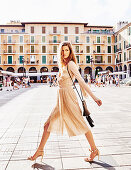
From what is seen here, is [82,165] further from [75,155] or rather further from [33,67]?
[33,67]

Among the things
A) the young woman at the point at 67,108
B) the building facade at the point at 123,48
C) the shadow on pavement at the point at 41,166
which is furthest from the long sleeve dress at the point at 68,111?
the building facade at the point at 123,48

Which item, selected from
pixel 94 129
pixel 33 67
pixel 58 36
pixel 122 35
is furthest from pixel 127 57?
pixel 94 129

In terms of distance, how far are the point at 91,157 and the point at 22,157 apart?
101 cm

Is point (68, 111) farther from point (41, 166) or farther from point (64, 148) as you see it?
point (64, 148)

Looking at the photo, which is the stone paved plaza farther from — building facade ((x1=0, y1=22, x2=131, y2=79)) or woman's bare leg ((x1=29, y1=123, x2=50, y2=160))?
building facade ((x1=0, y1=22, x2=131, y2=79))

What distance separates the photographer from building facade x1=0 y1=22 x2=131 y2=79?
48531 mm

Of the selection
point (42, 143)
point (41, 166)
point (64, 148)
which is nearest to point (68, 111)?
point (42, 143)

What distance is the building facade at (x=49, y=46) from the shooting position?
159 feet

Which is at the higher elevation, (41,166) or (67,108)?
(67,108)

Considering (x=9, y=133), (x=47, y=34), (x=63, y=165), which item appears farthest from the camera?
(x=47, y=34)

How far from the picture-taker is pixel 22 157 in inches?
122

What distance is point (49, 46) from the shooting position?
163 ft

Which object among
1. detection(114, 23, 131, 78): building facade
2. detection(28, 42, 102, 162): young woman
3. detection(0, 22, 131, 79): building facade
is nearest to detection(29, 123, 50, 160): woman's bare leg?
detection(28, 42, 102, 162): young woman

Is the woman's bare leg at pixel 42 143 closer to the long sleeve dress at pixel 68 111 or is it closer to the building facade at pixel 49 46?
the long sleeve dress at pixel 68 111
